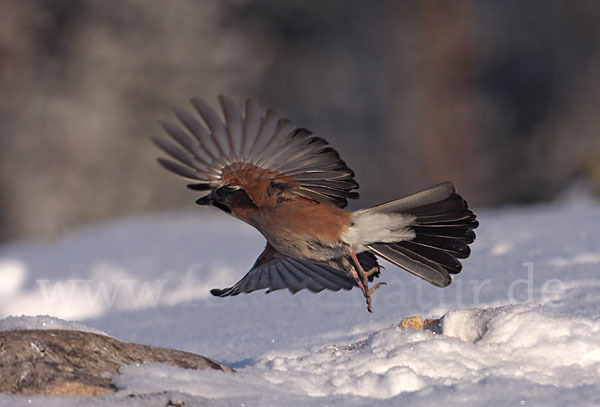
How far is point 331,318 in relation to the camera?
3.71 m

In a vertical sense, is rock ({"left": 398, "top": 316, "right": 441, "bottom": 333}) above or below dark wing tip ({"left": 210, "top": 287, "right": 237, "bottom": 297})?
below

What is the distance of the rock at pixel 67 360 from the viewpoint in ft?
7.61

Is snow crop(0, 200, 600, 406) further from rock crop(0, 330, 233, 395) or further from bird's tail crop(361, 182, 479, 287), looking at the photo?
bird's tail crop(361, 182, 479, 287)

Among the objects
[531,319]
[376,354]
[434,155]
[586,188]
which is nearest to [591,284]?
[531,319]

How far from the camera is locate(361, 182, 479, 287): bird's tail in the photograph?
11.0 feet

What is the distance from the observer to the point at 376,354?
8.43 feet

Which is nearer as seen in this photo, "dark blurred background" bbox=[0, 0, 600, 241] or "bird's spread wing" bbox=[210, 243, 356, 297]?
"bird's spread wing" bbox=[210, 243, 356, 297]

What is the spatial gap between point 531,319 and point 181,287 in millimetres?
2746

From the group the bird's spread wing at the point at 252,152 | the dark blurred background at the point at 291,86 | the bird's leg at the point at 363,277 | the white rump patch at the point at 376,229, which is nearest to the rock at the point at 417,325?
the bird's leg at the point at 363,277

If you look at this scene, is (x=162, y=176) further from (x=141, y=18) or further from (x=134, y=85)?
(x=141, y=18)

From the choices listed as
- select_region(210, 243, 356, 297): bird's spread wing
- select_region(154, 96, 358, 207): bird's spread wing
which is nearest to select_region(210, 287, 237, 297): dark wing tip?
select_region(210, 243, 356, 297): bird's spread wing

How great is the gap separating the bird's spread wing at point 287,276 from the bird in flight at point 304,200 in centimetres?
19

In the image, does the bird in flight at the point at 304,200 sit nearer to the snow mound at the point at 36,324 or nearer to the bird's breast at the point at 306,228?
the bird's breast at the point at 306,228

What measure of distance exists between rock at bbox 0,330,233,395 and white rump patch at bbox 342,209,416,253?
1.07 meters
